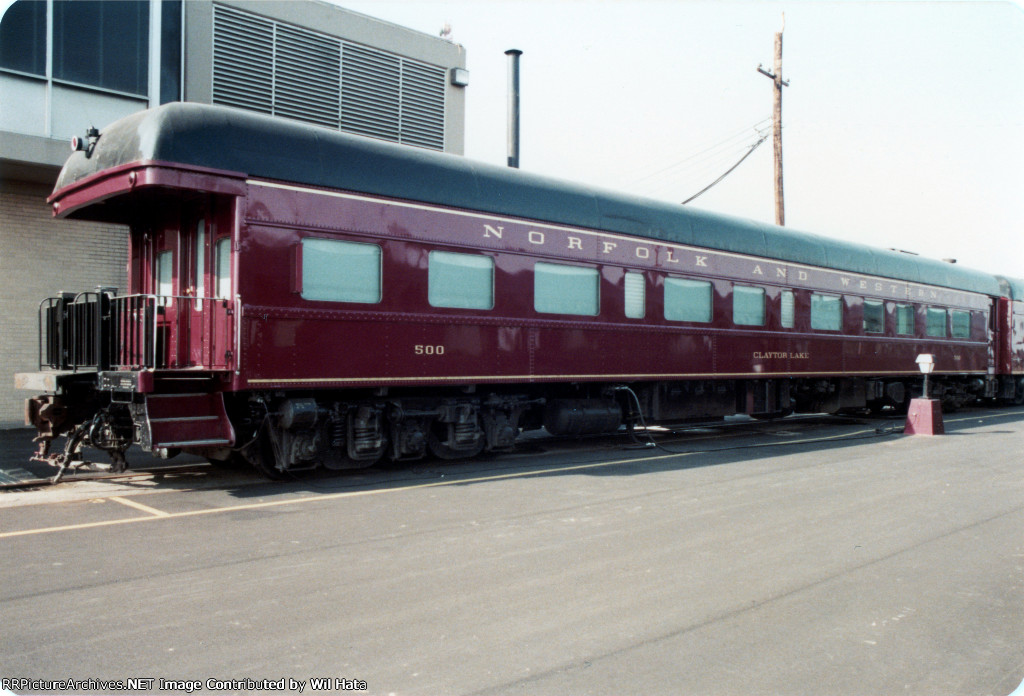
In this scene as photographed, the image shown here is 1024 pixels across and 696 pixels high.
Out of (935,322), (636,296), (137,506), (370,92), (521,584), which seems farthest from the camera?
(935,322)

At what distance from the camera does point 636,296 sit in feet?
41.3

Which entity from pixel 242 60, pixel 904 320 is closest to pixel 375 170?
pixel 242 60

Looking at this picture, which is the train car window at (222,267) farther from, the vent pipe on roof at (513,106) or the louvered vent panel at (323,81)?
the vent pipe on roof at (513,106)

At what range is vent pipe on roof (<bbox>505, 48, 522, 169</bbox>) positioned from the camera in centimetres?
1752

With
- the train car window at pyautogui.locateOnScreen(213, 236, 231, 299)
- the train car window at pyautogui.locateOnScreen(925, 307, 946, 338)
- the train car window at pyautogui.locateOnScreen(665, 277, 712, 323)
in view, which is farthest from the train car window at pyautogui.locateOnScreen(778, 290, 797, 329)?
the train car window at pyautogui.locateOnScreen(213, 236, 231, 299)

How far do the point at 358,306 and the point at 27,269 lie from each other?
7.76 metres

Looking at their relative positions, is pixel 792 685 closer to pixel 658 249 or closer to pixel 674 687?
pixel 674 687

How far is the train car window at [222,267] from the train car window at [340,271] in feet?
2.66

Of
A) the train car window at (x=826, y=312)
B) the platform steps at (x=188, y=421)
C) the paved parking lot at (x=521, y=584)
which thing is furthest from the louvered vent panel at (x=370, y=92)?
the paved parking lot at (x=521, y=584)

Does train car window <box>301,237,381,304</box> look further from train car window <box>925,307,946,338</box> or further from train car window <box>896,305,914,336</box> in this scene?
train car window <box>925,307,946,338</box>

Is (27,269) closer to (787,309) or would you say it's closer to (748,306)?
(748,306)

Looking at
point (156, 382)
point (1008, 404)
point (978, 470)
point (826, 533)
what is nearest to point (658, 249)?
point (978, 470)

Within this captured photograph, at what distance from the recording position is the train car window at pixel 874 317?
1762 cm

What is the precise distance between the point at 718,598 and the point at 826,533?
224cm
